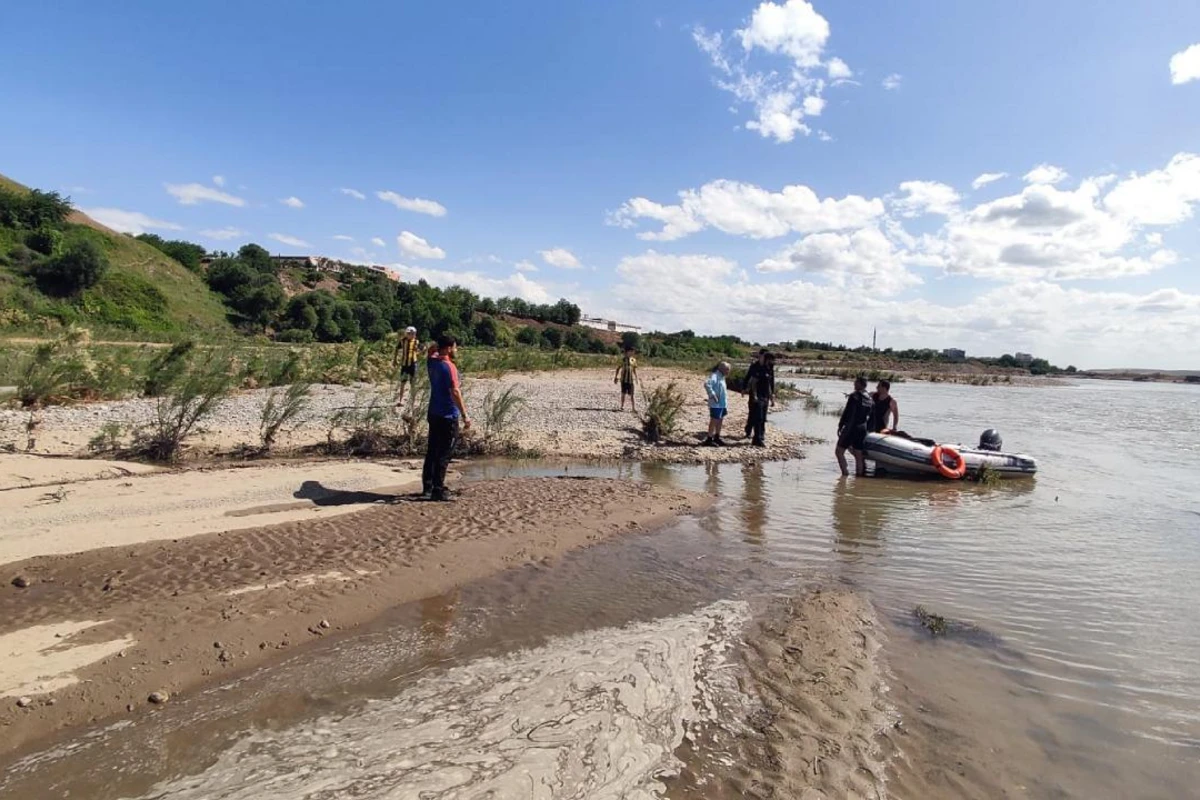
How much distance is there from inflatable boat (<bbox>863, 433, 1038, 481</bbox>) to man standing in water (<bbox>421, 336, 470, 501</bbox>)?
8405 millimetres

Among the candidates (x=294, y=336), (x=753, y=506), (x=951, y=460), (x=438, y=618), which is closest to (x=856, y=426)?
(x=951, y=460)

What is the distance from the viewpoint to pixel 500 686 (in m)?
3.94

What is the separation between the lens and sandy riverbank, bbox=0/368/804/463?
30.4 ft

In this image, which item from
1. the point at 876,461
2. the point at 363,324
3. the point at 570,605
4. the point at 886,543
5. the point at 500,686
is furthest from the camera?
the point at 363,324

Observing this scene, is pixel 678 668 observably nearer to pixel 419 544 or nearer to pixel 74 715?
pixel 419 544

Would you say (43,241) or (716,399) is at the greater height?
(43,241)

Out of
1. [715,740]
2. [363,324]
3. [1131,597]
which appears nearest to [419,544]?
[715,740]

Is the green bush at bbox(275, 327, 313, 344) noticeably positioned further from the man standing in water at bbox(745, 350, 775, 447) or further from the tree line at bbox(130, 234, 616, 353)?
the man standing in water at bbox(745, 350, 775, 447)

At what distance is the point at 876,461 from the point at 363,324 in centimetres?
6327

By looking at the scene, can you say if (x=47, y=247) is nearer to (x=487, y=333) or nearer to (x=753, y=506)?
(x=487, y=333)

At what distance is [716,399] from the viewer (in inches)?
535

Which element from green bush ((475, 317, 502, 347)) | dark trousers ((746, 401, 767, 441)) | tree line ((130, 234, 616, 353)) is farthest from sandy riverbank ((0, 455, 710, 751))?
green bush ((475, 317, 502, 347))

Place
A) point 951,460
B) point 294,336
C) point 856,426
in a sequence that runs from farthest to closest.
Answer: point 294,336, point 951,460, point 856,426

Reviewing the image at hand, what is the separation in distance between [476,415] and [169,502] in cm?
746
